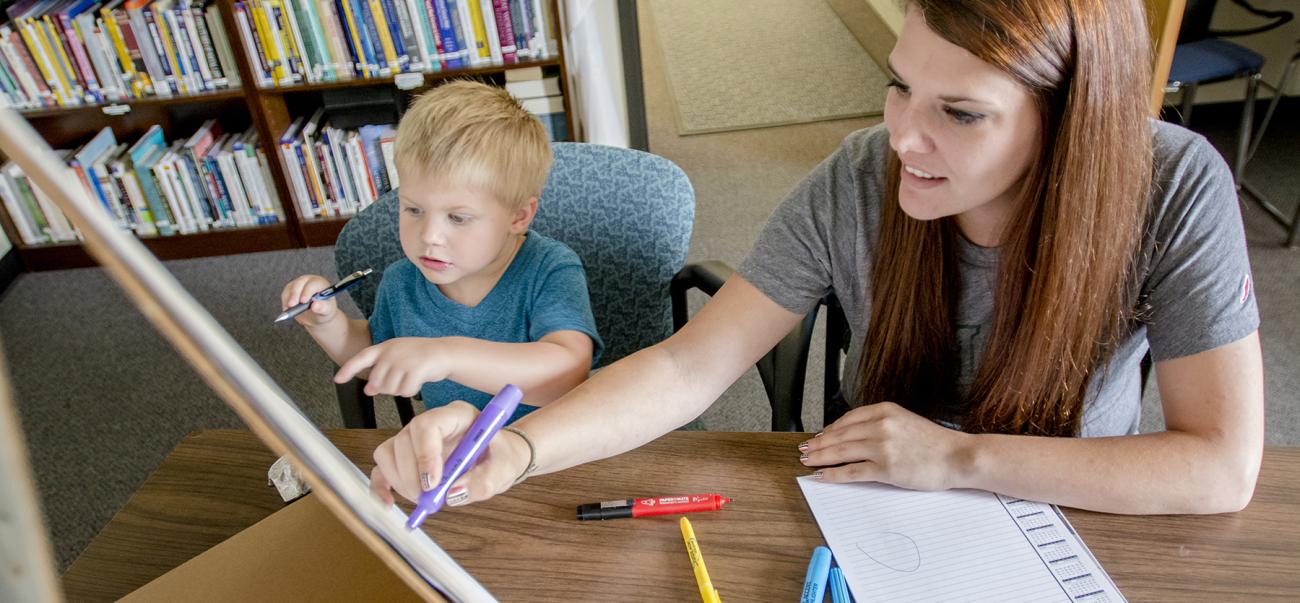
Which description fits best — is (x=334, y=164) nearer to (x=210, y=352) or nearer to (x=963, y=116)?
(x=963, y=116)

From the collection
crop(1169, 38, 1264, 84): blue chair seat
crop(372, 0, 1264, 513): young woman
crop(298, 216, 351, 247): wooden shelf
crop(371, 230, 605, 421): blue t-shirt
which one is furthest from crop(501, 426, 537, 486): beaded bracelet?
crop(1169, 38, 1264, 84): blue chair seat

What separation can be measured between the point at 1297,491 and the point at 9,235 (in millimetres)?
3524

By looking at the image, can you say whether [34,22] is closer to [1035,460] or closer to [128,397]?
[128,397]

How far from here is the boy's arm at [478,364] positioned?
0.91 metres

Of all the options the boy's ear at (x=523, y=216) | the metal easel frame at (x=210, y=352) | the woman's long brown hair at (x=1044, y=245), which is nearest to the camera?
the metal easel frame at (x=210, y=352)

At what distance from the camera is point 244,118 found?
296 cm

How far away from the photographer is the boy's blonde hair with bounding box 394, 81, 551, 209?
43.6 inches

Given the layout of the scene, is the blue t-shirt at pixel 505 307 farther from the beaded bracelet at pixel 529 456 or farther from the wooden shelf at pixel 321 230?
the wooden shelf at pixel 321 230

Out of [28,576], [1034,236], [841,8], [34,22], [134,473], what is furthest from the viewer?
[841,8]

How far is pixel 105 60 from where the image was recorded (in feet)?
8.57

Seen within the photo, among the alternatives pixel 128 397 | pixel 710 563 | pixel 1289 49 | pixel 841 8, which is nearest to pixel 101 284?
pixel 128 397

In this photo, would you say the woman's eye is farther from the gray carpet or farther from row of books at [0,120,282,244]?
row of books at [0,120,282,244]

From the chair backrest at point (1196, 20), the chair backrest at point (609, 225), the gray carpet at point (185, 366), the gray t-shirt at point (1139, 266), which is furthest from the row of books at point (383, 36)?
the chair backrest at point (1196, 20)

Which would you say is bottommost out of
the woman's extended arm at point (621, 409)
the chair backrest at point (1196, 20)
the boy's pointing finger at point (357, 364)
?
the chair backrest at point (1196, 20)
